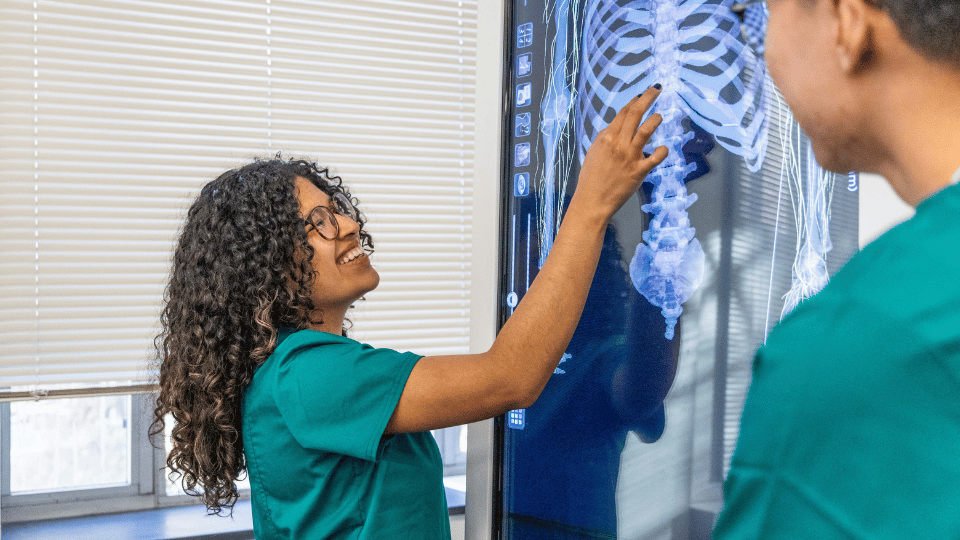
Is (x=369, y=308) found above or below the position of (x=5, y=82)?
below

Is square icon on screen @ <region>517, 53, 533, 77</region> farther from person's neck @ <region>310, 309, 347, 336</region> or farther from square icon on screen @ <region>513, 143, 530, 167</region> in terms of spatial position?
person's neck @ <region>310, 309, 347, 336</region>

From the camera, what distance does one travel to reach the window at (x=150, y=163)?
1.41 m

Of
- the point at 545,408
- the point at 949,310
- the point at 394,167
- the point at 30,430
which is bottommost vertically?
the point at 30,430

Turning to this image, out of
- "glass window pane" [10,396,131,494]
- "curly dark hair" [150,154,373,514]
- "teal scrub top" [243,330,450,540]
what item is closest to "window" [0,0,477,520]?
"glass window pane" [10,396,131,494]

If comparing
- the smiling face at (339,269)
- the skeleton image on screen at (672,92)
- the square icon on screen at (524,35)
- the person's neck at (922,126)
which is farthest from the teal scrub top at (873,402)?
the square icon on screen at (524,35)

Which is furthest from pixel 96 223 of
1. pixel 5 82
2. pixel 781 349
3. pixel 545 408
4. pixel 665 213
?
pixel 781 349

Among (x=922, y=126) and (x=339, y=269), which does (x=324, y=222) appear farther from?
(x=922, y=126)

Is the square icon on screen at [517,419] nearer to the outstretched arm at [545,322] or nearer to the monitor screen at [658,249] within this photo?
the monitor screen at [658,249]

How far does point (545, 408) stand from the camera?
1.10 metres

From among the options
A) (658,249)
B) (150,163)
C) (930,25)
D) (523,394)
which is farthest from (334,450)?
(150,163)

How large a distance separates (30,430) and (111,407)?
180 mm

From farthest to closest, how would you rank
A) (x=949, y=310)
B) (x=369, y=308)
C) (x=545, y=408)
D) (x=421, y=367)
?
(x=369, y=308) < (x=545, y=408) < (x=421, y=367) < (x=949, y=310)

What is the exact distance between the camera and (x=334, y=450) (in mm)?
890

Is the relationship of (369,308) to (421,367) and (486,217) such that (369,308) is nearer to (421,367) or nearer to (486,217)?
(486,217)
